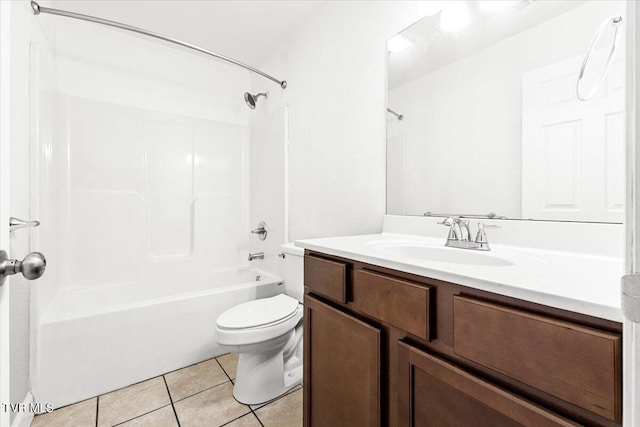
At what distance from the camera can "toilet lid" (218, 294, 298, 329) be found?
1413mm

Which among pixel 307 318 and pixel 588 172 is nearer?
pixel 588 172

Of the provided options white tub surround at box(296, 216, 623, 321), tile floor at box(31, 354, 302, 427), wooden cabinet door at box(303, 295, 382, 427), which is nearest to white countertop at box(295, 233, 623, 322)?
white tub surround at box(296, 216, 623, 321)

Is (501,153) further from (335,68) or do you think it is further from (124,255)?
(124,255)

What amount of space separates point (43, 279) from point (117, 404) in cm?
81

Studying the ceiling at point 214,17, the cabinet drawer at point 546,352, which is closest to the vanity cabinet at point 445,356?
the cabinet drawer at point 546,352

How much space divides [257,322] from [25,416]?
3.53 ft

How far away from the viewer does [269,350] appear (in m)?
1.49

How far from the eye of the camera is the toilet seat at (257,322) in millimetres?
1364

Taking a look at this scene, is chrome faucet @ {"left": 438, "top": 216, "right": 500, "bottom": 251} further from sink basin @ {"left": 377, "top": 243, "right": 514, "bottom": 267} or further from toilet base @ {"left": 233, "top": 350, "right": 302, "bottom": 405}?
toilet base @ {"left": 233, "top": 350, "right": 302, "bottom": 405}

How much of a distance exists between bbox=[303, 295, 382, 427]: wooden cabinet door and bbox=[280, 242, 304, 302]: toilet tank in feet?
2.58

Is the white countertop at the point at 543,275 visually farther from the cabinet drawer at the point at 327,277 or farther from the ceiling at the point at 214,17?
the ceiling at the point at 214,17

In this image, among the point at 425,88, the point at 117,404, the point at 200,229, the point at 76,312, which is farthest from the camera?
the point at 200,229

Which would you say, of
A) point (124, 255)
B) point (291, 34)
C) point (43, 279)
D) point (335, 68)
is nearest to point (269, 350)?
point (43, 279)

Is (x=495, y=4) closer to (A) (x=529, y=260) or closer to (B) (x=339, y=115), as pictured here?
(B) (x=339, y=115)
